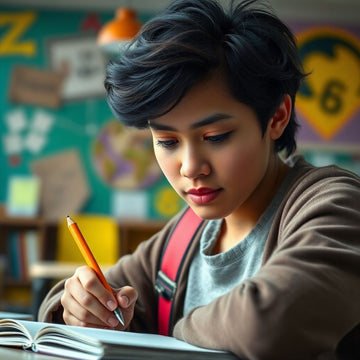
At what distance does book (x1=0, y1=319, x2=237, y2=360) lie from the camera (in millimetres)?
742

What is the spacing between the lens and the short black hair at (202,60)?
955 mm

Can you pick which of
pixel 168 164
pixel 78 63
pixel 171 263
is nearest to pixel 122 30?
pixel 78 63

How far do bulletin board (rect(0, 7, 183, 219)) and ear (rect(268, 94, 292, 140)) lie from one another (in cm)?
422

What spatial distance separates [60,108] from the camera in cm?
528

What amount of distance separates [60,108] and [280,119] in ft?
14.2

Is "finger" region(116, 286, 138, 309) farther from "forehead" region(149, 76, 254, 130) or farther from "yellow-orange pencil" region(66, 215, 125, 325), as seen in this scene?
"forehead" region(149, 76, 254, 130)

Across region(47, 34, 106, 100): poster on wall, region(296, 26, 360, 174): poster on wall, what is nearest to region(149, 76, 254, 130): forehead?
region(47, 34, 106, 100): poster on wall

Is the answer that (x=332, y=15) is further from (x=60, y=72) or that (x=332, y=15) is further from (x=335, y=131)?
(x=60, y=72)

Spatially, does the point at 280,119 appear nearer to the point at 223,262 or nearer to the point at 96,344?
the point at 223,262

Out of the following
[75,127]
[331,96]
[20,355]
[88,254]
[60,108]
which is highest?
[331,96]

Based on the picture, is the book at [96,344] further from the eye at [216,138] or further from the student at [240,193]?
the eye at [216,138]

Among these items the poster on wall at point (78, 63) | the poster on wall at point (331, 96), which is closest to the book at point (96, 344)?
the poster on wall at point (78, 63)

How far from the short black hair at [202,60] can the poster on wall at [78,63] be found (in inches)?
169

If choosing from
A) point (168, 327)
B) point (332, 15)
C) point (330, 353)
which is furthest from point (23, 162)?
point (330, 353)
